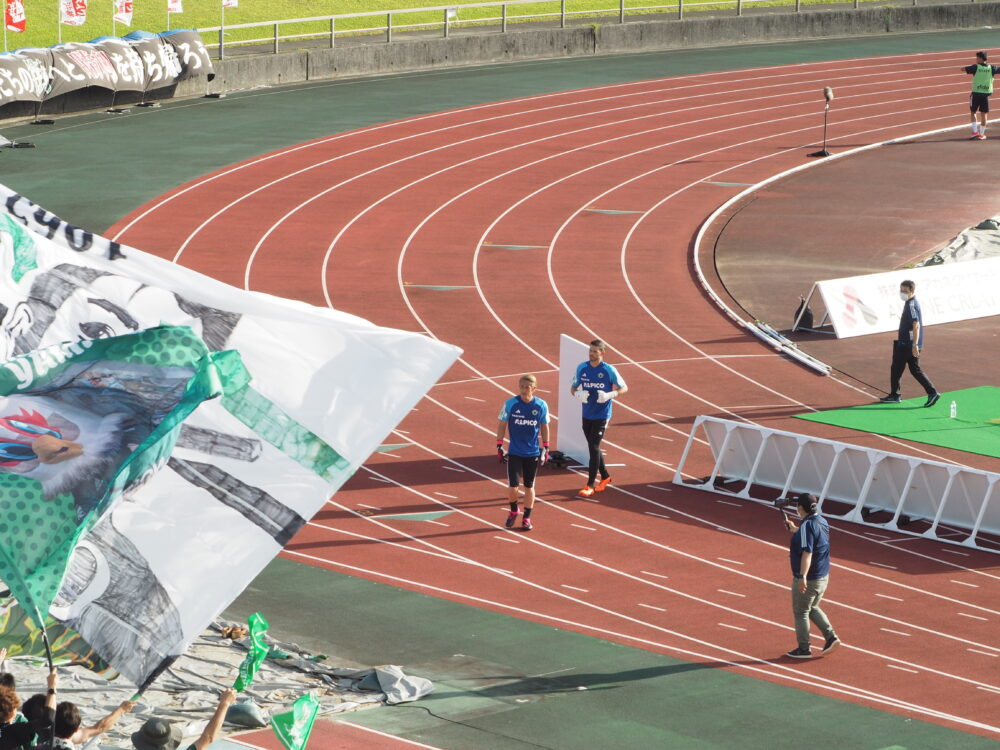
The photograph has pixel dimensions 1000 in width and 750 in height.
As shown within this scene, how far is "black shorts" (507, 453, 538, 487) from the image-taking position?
48.4 ft

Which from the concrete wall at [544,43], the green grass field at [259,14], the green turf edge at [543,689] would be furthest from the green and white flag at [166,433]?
the green grass field at [259,14]

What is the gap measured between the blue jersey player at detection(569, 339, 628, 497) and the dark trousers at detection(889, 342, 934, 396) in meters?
4.48

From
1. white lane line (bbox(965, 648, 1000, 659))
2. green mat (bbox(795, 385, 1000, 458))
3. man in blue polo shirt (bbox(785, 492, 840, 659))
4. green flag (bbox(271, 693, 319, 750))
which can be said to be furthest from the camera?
green mat (bbox(795, 385, 1000, 458))

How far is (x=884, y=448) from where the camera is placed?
1752cm

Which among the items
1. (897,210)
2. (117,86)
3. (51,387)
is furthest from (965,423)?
(117,86)

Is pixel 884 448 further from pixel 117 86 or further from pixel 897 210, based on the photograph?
pixel 117 86

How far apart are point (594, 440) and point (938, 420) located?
188 inches

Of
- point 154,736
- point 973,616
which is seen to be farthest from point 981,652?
point 154,736

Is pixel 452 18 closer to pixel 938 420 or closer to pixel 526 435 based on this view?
pixel 938 420

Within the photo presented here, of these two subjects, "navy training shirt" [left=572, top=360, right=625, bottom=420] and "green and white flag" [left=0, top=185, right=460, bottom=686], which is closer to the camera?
"green and white flag" [left=0, top=185, right=460, bottom=686]

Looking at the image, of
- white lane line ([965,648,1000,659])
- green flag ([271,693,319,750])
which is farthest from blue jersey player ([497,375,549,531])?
green flag ([271,693,319,750])

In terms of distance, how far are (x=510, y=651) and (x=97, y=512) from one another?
22.1 ft

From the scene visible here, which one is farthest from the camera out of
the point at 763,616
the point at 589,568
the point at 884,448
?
the point at 884,448

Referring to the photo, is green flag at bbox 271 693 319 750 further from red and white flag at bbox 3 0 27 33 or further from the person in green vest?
the person in green vest
